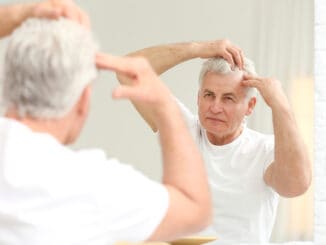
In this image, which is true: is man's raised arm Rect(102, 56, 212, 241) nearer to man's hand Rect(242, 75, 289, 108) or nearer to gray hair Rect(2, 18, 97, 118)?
gray hair Rect(2, 18, 97, 118)

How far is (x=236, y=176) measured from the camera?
2014 millimetres

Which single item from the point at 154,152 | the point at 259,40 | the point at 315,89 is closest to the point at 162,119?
the point at 154,152

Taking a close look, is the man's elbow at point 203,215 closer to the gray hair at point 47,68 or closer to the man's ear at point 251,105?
the gray hair at point 47,68

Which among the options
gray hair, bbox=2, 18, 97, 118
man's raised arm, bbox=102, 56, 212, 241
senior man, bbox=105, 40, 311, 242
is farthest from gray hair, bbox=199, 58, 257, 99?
gray hair, bbox=2, 18, 97, 118

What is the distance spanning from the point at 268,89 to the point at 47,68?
1.13m

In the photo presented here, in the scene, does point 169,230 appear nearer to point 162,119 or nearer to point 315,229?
point 162,119

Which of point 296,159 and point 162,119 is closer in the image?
point 162,119

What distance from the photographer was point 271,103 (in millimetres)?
2002

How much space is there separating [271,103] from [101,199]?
1076 millimetres

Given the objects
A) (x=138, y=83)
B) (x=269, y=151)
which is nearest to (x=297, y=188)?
(x=269, y=151)

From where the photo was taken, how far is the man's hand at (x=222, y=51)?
1.98 m

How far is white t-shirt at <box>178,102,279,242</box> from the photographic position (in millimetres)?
1997

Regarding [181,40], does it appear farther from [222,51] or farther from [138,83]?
[138,83]

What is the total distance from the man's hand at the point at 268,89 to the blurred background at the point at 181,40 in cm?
3
